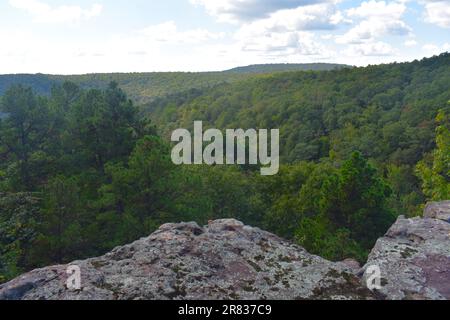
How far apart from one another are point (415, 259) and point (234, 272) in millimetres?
4408

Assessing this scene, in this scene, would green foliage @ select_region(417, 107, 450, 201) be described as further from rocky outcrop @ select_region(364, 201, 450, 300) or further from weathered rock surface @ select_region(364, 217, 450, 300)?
weathered rock surface @ select_region(364, 217, 450, 300)

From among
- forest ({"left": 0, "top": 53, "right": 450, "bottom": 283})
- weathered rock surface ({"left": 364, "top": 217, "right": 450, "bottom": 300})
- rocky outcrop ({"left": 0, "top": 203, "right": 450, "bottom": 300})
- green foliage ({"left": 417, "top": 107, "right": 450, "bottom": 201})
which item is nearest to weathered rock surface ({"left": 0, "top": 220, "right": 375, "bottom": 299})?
rocky outcrop ({"left": 0, "top": 203, "right": 450, "bottom": 300})

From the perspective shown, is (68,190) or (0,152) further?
(0,152)

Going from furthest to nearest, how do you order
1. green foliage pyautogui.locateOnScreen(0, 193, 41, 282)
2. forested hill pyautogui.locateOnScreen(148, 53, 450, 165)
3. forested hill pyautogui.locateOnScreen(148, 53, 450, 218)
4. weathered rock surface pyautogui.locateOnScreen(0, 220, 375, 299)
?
forested hill pyautogui.locateOnScreen(148, 53, 450, 165) → forested hill pyautogui.locateOnScreen(148, 53, 450, 218) → green foliage pyautogui.locateOnScreen(0, 193, 41, 282) → weathered rock surface pyautogui.locateOnScreen(0, 220, 375, 299)

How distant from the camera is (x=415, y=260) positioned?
996cm

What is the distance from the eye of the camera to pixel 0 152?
2467cm

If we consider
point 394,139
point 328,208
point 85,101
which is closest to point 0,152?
point 85,101

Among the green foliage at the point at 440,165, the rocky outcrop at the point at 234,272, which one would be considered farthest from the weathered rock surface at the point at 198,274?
the green foliage at the point at 440,165

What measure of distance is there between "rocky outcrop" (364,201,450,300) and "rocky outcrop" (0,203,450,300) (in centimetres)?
2

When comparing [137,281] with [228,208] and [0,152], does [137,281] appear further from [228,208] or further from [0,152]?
[228,208]

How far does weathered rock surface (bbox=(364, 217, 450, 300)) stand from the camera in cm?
863

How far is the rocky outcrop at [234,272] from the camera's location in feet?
27.9
